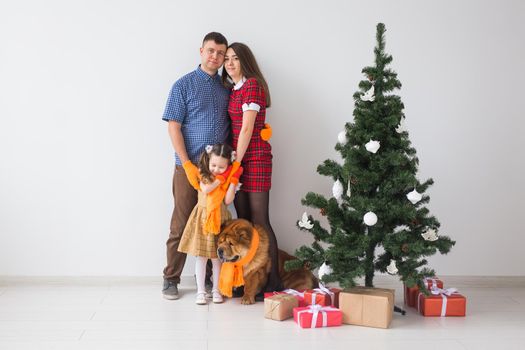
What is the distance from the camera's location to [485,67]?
11.4ft

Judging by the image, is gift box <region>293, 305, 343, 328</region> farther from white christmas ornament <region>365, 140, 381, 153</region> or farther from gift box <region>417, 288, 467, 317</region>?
white christmas ornament <region>365, 140, 381, 153</region>

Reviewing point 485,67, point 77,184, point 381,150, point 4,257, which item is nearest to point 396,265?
point 381,150

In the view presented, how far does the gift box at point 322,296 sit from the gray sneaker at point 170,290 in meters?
Answer: 0.76

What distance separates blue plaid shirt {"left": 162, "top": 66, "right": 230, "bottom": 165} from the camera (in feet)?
10.3

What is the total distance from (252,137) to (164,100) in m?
0.62

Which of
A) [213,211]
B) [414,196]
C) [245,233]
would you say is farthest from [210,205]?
[414,196]

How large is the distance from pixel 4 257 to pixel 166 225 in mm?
1010

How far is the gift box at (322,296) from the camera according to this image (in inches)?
113

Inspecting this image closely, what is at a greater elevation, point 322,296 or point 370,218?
point 370,218

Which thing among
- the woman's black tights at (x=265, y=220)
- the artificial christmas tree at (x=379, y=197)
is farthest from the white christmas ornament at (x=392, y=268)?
the woman's black tights at (x=265, y=220)

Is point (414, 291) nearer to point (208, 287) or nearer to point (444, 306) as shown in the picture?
point (444, 306)

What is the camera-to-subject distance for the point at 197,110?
3.16 m

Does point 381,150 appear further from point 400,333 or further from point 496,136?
point 496,136

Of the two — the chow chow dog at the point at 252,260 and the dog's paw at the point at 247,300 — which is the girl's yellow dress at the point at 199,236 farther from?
the dog's paw at the point at 247,300
